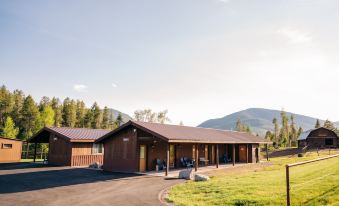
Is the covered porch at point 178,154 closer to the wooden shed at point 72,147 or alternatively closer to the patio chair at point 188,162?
the patio chair at point 188,162

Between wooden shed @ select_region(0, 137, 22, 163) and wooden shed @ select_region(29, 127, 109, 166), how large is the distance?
173 inches

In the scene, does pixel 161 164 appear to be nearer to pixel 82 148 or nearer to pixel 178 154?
pixel 178 154

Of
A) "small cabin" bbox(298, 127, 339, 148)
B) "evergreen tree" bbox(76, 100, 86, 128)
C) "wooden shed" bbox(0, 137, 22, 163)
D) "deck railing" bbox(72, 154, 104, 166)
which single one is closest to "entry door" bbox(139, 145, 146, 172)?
"deck railing" bbox(72, 154, 104, 166)

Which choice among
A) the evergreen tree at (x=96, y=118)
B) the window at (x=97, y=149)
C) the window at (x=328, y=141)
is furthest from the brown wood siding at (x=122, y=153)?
the window at (x=328, y=141)

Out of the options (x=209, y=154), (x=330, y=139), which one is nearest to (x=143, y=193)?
(x=209, y=154)

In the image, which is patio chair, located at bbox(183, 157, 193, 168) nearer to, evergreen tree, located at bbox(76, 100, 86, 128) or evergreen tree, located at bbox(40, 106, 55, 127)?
evergreen tree, located at bbox(40, 106, 55, 127)

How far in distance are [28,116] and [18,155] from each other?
2986 cm

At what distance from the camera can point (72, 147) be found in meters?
28.2

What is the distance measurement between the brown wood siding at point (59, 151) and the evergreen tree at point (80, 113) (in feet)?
149

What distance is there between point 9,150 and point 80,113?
44.2m

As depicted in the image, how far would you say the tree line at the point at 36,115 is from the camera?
178ft

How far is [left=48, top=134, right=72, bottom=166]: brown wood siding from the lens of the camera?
28.4 metres

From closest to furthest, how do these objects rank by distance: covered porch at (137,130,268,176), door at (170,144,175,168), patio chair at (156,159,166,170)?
1. covered porch at (137,130,268,176)
2. patio chair at (156,159,166,170)
3. door at (170,144,175,168)

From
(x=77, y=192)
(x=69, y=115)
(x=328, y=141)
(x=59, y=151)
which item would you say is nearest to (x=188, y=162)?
(x=59, y=151)
